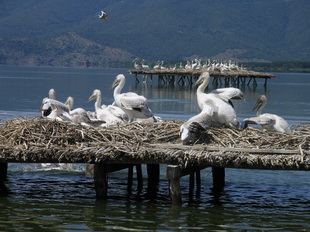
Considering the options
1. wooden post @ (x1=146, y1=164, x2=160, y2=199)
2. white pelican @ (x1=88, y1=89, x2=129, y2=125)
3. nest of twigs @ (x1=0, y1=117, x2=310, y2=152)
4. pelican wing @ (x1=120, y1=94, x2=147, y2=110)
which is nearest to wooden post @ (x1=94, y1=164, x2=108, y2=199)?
nest of twigs @ (x1=0, y1=117, x2=310, y2=152)

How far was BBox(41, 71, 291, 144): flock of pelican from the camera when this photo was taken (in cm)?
1277

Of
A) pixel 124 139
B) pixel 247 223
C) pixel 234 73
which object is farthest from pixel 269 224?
pixel 234 73

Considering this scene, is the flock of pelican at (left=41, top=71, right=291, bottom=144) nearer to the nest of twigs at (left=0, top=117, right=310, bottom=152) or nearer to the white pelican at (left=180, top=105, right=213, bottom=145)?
the white pelican at (left=180, top=105, right=213, bottom=145)

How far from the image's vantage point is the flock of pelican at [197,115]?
1277 cm

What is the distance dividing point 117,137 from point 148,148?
Answer: 812 millimetres

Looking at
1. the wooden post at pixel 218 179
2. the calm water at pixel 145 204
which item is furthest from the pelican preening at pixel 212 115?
the wooden post at pixel 218 179

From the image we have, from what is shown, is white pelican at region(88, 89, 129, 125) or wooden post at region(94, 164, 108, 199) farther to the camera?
white pelican at region(88, 89, 129, 125)

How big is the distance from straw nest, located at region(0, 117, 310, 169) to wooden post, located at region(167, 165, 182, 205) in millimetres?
158

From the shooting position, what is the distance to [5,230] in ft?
35.9

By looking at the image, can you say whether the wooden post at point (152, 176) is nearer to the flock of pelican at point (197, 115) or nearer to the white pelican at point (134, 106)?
the flock of pelican at point (197, 115)

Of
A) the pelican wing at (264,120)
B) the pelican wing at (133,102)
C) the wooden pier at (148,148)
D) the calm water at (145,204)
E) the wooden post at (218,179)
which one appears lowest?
the calm water at (145,204)

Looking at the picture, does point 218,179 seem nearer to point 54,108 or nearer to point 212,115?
point 212,115

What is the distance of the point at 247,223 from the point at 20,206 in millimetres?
3878

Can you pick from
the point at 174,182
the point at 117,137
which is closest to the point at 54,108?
the point at 117,137
